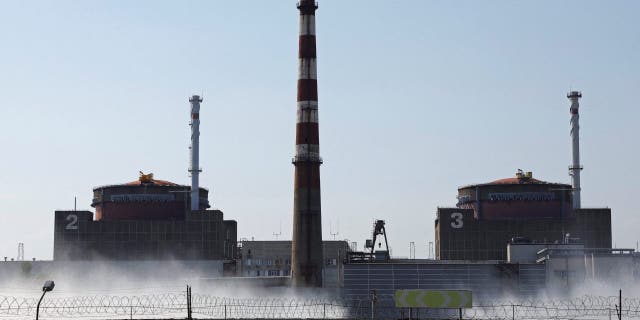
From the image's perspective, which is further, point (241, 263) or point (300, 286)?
point (241, 263)

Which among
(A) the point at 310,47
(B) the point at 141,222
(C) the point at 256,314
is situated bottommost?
(C) the point at 256,314

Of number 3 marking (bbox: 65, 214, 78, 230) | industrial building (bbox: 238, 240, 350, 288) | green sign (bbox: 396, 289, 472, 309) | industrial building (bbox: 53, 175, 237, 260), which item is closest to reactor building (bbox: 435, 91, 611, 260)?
industrial building (bbox: 238, 240, 350, 288)

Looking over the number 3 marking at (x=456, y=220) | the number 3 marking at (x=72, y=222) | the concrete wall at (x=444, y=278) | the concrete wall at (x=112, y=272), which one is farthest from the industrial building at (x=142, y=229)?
the concrete wall at (x=444, y=278)

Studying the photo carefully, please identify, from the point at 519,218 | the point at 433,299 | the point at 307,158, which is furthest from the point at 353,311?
the point at 519,218

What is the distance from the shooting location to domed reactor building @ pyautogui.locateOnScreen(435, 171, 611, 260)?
449 ft

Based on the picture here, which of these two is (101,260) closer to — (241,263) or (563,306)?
(241,263)

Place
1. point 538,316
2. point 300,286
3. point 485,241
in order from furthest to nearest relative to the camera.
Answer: point 485,241, point 300,286, point 538,316

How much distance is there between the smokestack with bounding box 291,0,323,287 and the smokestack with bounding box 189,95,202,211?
3591 centimetres

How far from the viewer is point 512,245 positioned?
118625mm

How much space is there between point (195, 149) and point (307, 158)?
1473 inches

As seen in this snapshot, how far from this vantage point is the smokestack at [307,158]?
106500mm

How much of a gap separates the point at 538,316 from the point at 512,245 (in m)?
36.7

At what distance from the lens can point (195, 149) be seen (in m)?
141

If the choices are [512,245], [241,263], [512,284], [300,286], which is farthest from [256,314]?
[241,263]
